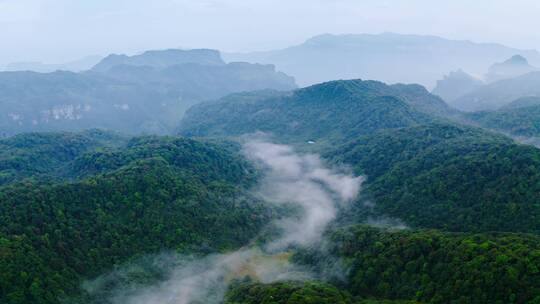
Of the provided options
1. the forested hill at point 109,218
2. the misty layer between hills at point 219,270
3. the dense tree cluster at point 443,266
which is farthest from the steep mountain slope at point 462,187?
the forested hill at point 109,218

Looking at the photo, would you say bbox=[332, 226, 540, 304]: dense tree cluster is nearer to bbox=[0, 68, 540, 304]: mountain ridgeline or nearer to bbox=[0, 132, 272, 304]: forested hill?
bbox=[0, 68, 540, 304]: mountain ridgeline

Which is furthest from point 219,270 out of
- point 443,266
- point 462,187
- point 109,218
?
point 462,187

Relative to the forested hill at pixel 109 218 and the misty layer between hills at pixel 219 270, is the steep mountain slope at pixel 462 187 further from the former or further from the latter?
the forested hill at pixel 109 218

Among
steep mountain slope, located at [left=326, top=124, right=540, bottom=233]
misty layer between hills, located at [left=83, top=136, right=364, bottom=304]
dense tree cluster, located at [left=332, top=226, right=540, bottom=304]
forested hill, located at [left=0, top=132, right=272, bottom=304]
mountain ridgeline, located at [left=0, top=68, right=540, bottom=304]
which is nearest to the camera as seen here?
dense tree cluster, located at [left=332, top=226, right=540, bottom=304]

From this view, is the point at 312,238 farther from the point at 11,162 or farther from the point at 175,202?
the point at 11,162

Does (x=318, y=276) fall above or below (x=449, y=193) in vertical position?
below

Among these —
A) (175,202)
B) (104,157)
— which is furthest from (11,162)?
(175,202)

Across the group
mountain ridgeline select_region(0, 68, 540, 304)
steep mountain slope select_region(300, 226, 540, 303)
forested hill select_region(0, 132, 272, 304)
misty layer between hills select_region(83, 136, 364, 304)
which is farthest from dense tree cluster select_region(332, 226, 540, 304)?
forested hill select_region(0, 132, 272, 304)

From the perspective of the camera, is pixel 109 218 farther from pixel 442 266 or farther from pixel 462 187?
pixel 462 187
